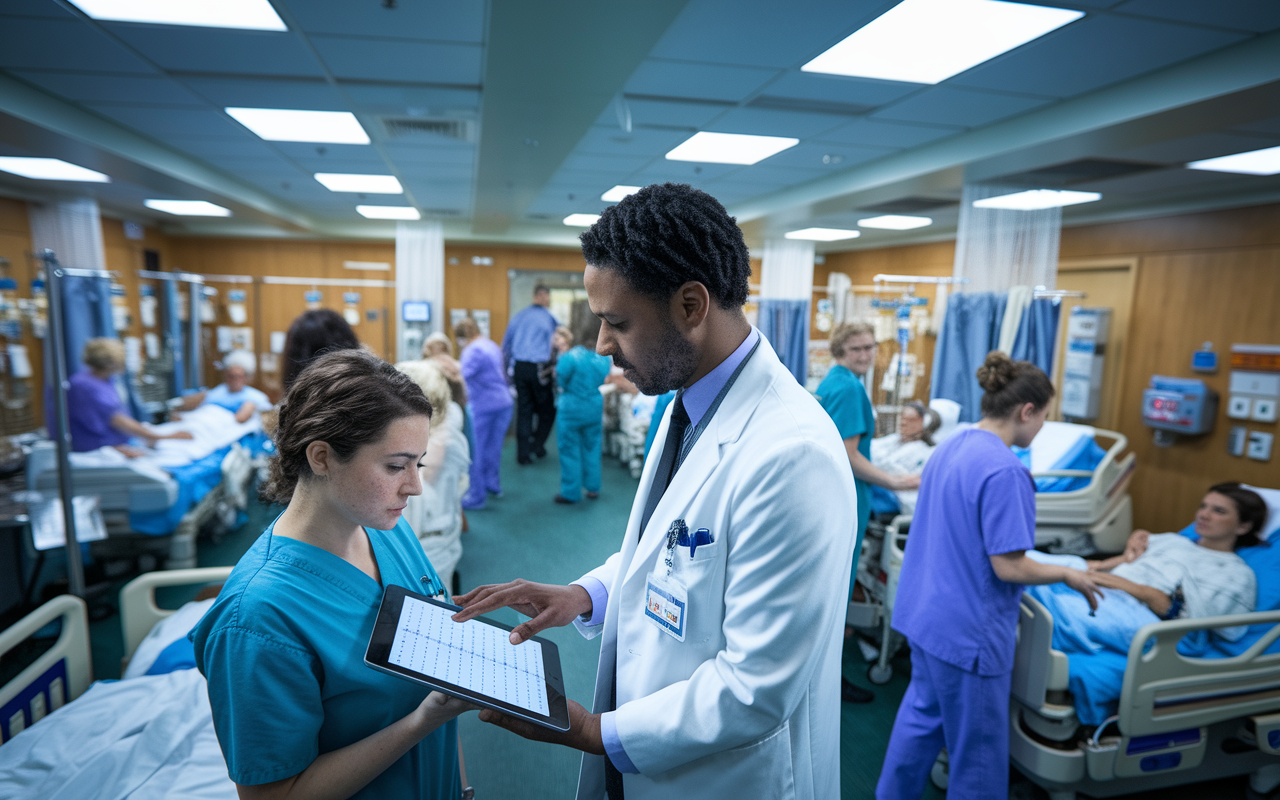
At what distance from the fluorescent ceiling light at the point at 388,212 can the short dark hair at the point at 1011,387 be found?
7816 millimetres

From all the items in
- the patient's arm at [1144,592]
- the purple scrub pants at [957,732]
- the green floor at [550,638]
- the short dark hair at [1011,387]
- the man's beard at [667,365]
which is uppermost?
the man's beard at [667,365]

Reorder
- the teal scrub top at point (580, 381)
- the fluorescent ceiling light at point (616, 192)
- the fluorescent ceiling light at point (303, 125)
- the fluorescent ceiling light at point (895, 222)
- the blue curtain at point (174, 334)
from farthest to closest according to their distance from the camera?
the fluorescent ceiling light at point (895, 222)
the fluorescent ceiling light at point (616, 192)
the blue curtain at point (174, 334)
the teal scrub top at point (580, 381)
the fluorescent ceiling light at point (303, 125)

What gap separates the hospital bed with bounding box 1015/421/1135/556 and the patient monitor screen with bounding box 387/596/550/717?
13.0 feet

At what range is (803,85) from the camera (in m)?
3.43

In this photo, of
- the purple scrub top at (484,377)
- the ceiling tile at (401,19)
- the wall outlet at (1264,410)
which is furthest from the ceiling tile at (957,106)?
the purple scrub top at (484,377)

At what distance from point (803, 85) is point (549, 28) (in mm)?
1530

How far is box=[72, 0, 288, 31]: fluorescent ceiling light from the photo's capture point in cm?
273

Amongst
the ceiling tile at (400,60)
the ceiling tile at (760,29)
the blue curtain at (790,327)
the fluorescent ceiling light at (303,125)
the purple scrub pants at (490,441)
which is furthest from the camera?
the blue curtain at (790,327)

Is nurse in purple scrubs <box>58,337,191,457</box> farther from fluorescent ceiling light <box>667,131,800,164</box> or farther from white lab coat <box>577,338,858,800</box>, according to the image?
white lab coat <box>577,338,858,800</box>

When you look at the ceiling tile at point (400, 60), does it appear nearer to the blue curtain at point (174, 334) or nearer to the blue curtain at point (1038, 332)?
the blue curtain at point (1038, 332)

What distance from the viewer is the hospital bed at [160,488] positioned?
3867mm

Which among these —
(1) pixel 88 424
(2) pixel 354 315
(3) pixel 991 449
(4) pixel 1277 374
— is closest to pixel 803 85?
(3) pixel 991 449

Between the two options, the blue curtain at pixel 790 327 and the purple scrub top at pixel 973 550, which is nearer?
the purple scrub top at pixel 973 550

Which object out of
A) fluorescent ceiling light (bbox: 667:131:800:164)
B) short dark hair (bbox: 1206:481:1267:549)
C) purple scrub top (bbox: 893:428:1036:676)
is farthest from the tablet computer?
fluorescent ceiling light (bbox: 667:131:800:164)
